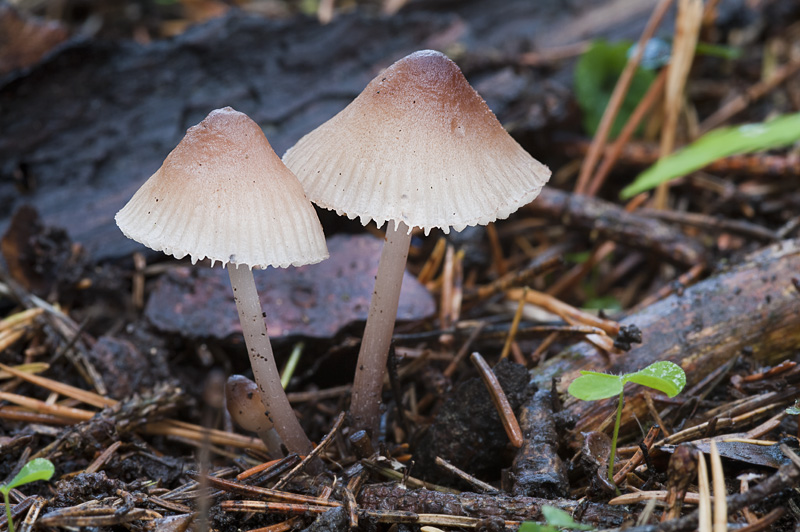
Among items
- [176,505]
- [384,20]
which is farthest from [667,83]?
[176,505]

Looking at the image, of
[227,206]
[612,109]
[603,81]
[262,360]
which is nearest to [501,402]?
[262,360]

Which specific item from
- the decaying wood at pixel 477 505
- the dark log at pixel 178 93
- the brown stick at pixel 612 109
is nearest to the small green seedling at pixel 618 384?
the decaying wood at pixel 477 505

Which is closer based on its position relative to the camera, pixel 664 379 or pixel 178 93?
pixel 664 379

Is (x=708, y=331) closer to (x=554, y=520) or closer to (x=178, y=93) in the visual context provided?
(x=554, y=520)

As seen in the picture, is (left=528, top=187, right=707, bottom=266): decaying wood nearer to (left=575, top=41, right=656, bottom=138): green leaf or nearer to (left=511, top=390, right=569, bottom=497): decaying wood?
(left=575, top=41, right=656, bottom=138): green leaf

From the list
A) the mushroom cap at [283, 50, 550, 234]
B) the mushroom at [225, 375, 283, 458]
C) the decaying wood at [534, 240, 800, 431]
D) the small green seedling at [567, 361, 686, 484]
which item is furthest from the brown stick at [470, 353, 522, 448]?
the mushroom at [225, 375, 283, 458]

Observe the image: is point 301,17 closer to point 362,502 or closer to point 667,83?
point 667,83
